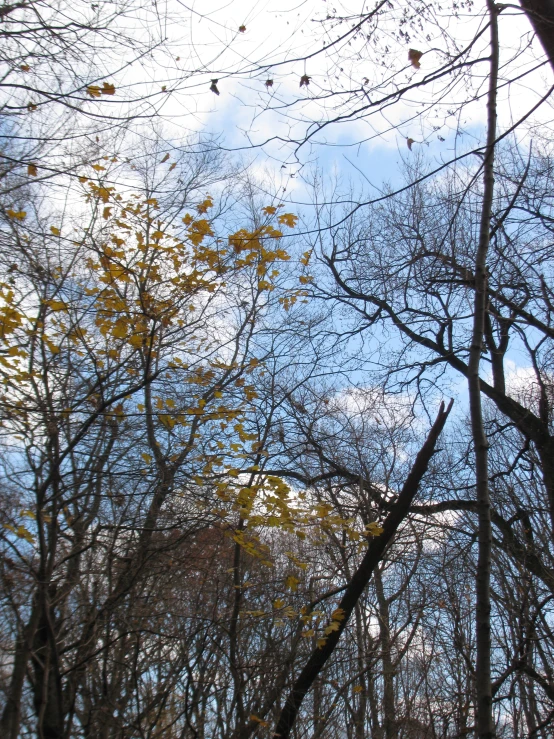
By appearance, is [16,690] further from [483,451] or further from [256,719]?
[483,451]

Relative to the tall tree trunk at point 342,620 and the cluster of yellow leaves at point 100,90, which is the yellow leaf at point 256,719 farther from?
the cluster of yellow leaves at point 100,90

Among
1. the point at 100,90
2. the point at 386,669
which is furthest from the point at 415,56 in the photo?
the point at 386,669

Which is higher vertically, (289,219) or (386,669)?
(289,219)

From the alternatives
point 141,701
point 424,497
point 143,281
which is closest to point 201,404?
point 143,281

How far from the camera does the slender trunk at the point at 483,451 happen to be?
253 centimetres

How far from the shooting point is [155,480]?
514cm

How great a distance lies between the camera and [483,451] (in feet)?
9.26

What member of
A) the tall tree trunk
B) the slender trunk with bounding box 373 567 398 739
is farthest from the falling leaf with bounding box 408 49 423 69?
the slender trunk with bounding box 373 567 398 739

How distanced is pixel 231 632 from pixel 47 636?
1653 mm

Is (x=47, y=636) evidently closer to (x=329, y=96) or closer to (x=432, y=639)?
(x=329, y=96)

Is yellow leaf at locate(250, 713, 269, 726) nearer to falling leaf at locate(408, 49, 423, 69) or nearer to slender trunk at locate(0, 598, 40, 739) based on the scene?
slender trunk at locate(0, 598, 40, 739)

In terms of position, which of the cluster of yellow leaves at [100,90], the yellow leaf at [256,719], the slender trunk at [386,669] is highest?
the cluster of yellow leaves at [100,90]

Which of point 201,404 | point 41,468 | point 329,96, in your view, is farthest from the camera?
point 201,404

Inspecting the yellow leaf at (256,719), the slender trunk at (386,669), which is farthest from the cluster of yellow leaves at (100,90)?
the slender trunk at (386,669)
